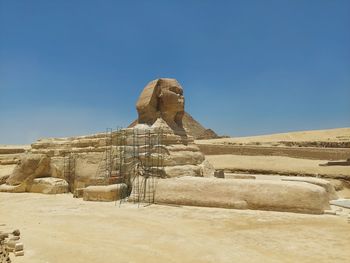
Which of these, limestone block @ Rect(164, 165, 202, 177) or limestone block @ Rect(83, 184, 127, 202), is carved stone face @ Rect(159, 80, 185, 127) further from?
limestone block @ Rect(83, 184, 127, 202)

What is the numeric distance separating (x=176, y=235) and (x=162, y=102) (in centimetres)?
720

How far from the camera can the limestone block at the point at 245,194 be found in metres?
8.59

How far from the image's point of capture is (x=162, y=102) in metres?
13.4

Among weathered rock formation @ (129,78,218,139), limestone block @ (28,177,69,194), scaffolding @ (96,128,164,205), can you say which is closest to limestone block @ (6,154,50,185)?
limestone block @ (28,177,69,194)

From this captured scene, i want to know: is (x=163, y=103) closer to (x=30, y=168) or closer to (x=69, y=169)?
(x=69, y=169)

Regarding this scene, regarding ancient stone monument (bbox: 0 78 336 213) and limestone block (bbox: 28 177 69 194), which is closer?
ancient stone monument (bbox: 0 78 336 213)

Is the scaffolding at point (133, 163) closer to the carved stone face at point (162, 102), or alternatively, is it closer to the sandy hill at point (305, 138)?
the carved stone face at point (162, 102)

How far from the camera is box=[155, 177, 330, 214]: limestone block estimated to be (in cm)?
859

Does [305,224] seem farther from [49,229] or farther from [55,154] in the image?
[55,154]

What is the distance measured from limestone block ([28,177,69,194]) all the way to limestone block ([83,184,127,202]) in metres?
2.50

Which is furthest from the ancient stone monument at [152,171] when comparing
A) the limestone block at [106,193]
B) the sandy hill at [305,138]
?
the sandy hill at [305,138]

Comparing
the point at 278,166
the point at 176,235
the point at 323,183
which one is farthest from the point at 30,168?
the point at 278,166

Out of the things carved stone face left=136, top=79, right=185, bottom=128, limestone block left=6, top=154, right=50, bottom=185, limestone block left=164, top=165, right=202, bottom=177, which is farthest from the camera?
limestone block left=6, top=154, right=50, bottom=185

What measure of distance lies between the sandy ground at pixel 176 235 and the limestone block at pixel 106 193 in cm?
121
